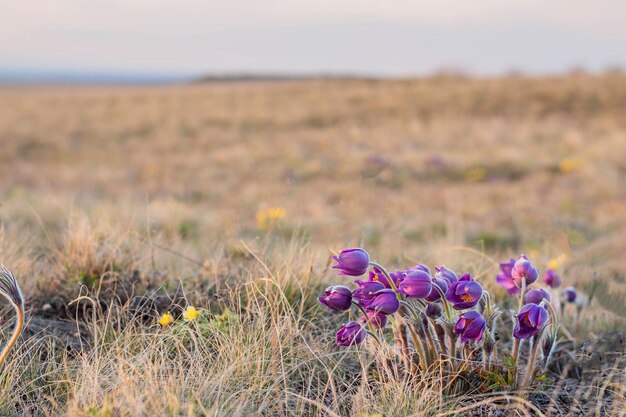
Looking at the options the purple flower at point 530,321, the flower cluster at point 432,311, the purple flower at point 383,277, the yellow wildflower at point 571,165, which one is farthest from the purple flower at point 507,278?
the yellow wildflower at point 571,165

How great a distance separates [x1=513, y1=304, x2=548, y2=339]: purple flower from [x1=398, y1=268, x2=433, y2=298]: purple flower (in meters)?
0.34

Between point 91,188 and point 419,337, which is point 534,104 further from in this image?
point 419,337

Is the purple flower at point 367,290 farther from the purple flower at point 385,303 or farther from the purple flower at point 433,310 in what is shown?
the purple flower at point 433,310

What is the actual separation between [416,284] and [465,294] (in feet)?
0.62

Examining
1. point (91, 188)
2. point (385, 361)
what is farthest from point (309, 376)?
point (91, 188)

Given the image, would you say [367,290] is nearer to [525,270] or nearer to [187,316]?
[525,270]

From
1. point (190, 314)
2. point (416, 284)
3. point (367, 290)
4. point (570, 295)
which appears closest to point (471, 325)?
point (416, 284)

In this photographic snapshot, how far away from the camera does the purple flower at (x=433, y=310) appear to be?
212 cm

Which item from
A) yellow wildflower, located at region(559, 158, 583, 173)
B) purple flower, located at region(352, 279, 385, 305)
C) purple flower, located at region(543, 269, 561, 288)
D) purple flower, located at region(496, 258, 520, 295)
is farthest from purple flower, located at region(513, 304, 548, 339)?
yellow wildflower, located at region(559, 158, 583, 173)

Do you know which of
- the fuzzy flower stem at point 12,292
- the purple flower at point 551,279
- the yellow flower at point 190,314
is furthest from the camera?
the purple flower at point 551,279

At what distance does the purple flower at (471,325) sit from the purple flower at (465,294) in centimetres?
3

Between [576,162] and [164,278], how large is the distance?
420 inches

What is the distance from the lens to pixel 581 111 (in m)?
19.4

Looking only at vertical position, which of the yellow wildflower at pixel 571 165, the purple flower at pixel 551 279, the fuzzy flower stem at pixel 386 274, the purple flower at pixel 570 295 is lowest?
the yellow wildflower at pixel 571 165
